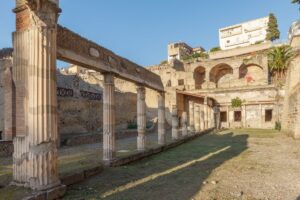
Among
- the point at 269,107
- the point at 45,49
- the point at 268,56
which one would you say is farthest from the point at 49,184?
the point at 268,56

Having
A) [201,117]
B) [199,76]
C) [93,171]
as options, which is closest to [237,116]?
[201,117]

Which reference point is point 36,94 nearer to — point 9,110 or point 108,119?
point 108,119

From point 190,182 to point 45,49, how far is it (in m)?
4.50

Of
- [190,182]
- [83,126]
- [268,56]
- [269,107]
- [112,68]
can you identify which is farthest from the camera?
[268,56]

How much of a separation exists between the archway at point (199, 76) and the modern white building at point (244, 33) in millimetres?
22028

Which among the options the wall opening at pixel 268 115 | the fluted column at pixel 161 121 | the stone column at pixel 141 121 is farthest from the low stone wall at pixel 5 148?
the wall opening at pixel 268 115

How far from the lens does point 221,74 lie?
39750mm

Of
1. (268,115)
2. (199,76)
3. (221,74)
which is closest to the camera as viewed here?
(268,115)

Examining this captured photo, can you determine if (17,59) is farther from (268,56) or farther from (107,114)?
(268,56)

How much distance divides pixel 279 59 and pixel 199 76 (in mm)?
12020

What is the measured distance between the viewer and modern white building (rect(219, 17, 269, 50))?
5603 centimetres

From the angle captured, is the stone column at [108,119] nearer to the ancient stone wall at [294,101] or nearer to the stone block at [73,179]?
the stone block at [73,179]

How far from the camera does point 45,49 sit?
526cm

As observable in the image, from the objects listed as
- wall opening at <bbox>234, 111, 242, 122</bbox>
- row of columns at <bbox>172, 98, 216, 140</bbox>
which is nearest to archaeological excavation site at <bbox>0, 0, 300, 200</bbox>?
row of columns at <bbox>172, 98, 216, 140</bbox>
